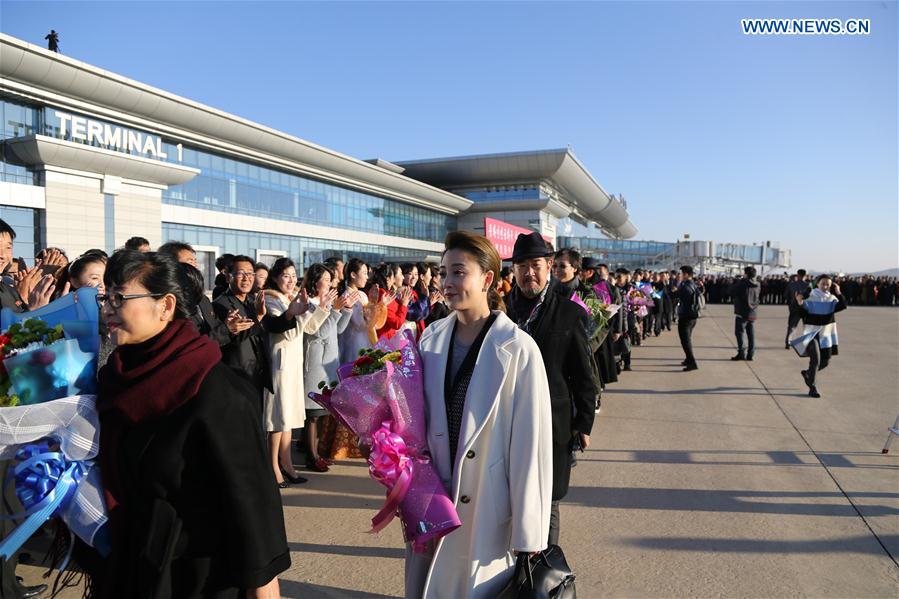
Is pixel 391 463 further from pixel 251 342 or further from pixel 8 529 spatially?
pixel 251 342

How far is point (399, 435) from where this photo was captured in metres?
2.23

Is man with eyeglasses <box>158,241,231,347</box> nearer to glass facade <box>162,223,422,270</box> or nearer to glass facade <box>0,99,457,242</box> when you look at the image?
glass facade <box>0,99,457,242</box>

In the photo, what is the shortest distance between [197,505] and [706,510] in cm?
406

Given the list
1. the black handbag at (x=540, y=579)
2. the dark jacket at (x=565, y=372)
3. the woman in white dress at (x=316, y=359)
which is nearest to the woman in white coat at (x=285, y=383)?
the woman in white dress at (x=316, y=359)

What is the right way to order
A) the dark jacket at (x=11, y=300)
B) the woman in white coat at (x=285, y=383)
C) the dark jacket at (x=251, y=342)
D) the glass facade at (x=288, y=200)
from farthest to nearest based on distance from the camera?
1. the glass facade at (x=288, y=200)
2. the woman in white coat at (x=285, y=383)
3. the dark jacket at (x=11, y=300)
4. the dark jacket at (x=251, y=342)

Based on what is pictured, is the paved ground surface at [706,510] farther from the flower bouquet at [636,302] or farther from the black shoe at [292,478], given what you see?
the flower bouquet at [636,302]

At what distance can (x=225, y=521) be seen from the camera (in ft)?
5.66

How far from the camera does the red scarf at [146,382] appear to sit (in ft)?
5.55

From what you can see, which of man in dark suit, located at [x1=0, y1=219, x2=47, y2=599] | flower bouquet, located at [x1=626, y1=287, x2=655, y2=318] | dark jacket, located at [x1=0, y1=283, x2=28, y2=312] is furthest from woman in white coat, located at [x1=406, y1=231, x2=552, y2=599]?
flower bouquet, located at [x1=626, y1=287, x2=655, y2=318]

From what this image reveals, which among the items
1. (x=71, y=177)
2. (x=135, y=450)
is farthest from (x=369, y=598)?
(x=71, y=177)

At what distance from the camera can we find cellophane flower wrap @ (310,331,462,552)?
215cm

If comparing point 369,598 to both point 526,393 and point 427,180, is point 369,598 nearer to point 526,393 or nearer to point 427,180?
point 526,393

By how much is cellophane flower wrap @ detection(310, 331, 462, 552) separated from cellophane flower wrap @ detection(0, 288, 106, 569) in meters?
0.89

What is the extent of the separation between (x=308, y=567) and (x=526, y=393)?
89.2 inches
